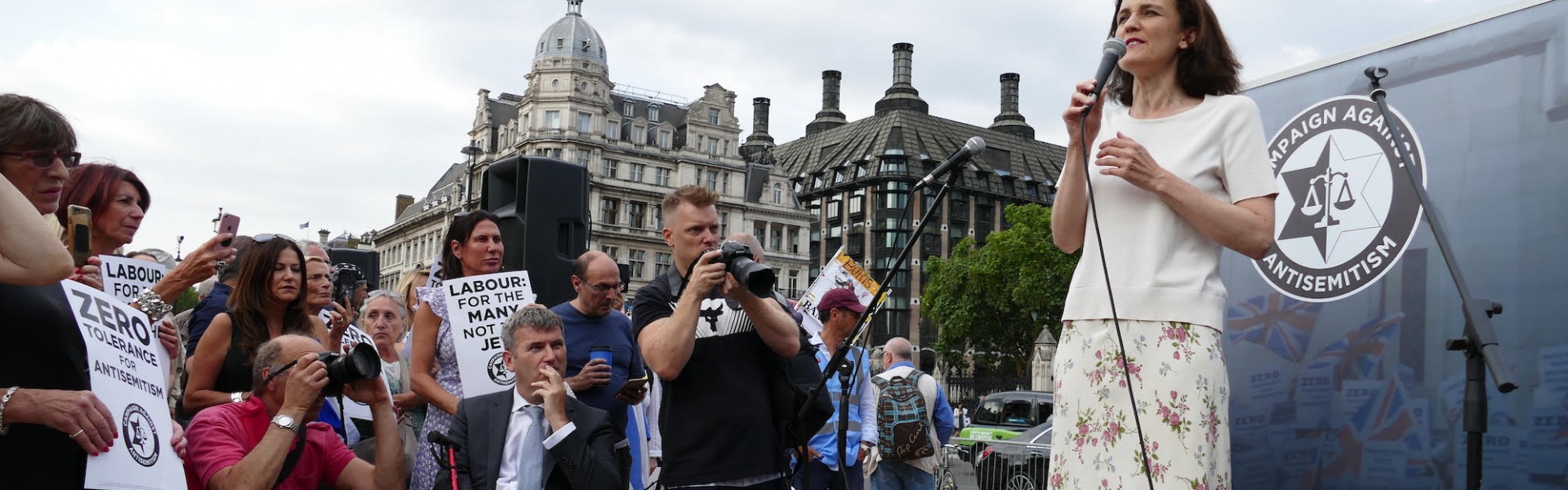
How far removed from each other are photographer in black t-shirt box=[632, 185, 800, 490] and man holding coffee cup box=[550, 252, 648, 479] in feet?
4.98

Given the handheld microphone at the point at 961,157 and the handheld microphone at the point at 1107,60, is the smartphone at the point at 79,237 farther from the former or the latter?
the handheld microphone at the point at 1107,60

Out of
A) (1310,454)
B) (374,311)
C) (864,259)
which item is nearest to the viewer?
(1310,454)

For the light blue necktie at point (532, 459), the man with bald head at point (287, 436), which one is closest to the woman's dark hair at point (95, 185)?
the man with bald head at point (287, 436)

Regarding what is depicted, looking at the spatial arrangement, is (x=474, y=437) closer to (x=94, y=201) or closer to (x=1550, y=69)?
(x=94, y=201)

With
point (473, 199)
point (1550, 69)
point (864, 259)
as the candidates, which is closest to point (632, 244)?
point (473, 199)

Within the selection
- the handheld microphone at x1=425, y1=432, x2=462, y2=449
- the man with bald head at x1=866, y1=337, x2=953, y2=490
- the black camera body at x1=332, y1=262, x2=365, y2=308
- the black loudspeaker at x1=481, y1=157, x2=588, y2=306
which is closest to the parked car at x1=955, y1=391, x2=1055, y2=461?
the man with bald head at x1=866, y1=337, x2=953, y2=490

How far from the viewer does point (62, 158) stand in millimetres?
3158

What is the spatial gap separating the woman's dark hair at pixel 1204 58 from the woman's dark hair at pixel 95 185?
159 inches

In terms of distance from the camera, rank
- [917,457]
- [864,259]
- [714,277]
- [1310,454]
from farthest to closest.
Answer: [864,259] → [917,457] → [1310,454] → [714,277]

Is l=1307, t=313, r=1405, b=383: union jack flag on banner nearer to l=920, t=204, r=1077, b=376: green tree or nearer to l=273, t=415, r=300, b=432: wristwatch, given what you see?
l=273, t=415, r=300, b=432: wristwatch

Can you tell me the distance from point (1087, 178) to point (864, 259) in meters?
77.5

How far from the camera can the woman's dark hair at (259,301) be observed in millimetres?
5043

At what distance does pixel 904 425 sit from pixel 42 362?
6.30 meters

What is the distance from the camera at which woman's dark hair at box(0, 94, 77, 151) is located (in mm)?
3031
